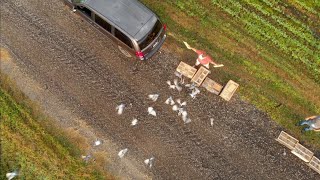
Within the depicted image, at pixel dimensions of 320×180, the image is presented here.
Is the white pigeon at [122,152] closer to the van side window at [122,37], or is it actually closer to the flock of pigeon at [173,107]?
the flock of pigeon at [173,107]

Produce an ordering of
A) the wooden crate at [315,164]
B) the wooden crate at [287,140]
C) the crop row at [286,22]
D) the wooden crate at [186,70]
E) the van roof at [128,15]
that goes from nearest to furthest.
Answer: the wooden crate at [315,164]
the van roof at [128,15]
the wooden crate at [287,140]
the wooden crate at [186,70]
the crop row at [286,22]

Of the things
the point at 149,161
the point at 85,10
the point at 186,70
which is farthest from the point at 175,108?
the point at 85,10

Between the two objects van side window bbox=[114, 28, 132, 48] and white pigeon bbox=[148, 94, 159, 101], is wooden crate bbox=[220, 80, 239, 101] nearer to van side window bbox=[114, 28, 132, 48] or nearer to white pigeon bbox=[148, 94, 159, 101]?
white pigeon bbox=[148, 94, 159, 101]

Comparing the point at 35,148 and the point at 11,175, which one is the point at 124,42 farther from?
the point at 11,175

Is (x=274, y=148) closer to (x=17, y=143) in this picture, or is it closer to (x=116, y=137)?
(x=116, y=137)

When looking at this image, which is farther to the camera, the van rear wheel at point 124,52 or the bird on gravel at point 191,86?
the van rear wheel at point 124,52

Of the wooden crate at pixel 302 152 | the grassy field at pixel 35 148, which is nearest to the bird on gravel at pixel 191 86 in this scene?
the wooden crate at pixel 302 152

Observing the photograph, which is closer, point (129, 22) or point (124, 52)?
point (129, 22)
